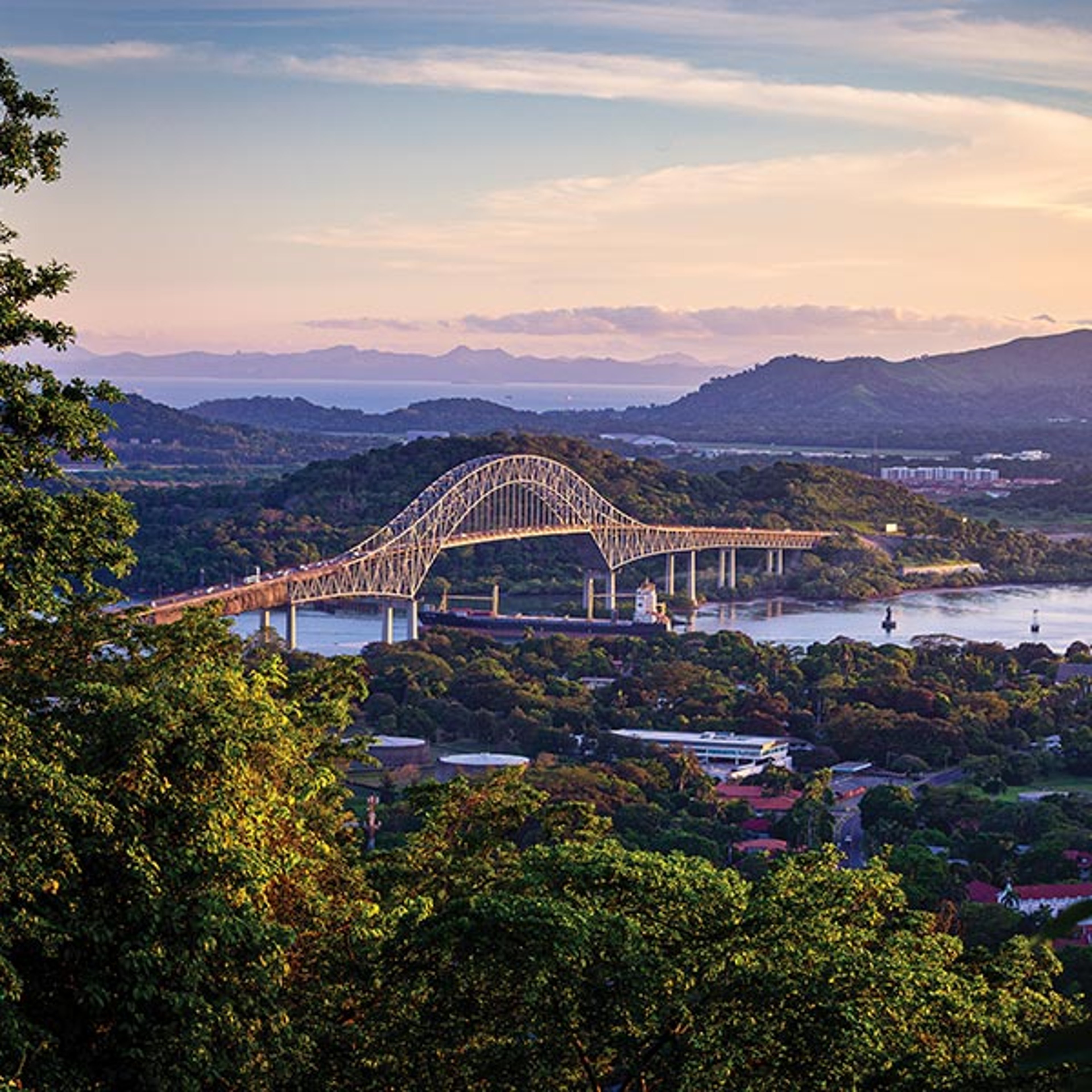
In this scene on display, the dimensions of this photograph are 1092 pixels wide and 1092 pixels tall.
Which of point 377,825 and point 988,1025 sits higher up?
point 988,1025

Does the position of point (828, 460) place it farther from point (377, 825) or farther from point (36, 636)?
point (36, 636)

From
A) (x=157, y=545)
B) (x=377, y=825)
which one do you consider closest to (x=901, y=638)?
(x=157, y=545)

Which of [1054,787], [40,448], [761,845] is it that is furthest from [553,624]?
[40,448]

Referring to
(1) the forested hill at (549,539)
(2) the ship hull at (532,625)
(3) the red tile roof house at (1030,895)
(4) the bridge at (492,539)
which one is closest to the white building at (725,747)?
(3) the red tile roof house at (1030,895)

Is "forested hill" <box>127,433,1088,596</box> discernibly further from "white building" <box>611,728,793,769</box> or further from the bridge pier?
"white building" <box>611,728,793,769</box>

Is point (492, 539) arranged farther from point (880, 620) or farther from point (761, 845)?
point (761, 845)

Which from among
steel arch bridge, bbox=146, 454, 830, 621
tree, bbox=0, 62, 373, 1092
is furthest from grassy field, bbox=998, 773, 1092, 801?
tree, bbox=0, 62, 373, 1092
